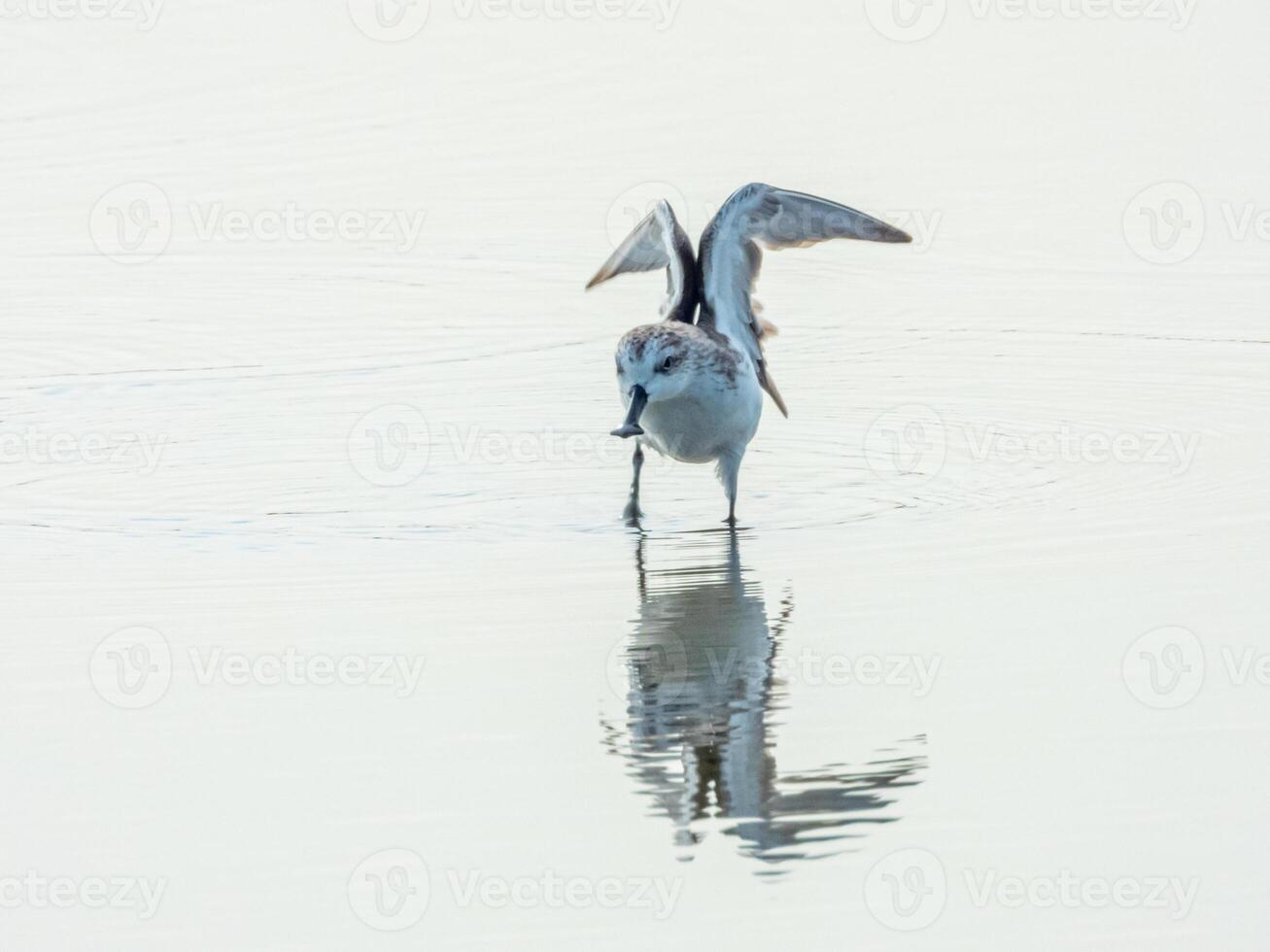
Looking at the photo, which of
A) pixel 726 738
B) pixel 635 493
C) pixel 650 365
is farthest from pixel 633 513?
pixel 726 738

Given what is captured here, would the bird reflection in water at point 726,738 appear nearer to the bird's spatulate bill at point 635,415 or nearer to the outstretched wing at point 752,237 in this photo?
the bird's spatulate bill at point 635,415

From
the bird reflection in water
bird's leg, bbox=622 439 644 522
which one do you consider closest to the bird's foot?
bird's leg, bbox=622 439 644 522

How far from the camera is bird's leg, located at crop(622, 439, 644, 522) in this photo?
39.9 ft

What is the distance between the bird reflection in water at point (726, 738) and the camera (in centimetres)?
761

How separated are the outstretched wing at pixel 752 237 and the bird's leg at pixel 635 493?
2.55ft

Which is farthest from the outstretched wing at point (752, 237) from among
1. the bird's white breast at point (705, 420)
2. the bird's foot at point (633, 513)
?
the bird's foot at point (633, 513)

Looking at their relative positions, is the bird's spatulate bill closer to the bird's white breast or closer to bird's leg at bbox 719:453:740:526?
the bird's white breast

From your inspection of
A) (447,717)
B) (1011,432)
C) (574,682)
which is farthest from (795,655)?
(1011,432)

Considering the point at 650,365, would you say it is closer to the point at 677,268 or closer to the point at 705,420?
the point at 705,420

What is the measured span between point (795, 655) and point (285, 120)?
14857 millimetres

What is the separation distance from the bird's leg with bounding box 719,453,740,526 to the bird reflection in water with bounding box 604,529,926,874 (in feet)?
3.93

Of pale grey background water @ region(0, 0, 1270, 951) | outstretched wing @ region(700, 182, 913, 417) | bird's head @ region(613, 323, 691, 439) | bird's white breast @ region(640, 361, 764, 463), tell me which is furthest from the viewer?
outstretched wing @ region(700, 182, 913, 417)

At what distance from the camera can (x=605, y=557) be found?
36.8 ft

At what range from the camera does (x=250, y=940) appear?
682cm
